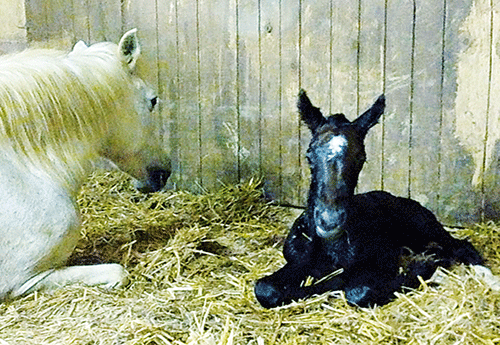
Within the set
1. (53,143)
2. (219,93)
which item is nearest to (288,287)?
(53,143)

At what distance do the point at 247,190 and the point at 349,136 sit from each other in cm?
200

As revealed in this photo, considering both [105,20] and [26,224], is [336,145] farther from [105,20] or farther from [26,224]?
[105,20]

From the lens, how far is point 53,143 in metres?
3.55

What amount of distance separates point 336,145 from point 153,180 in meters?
1.72

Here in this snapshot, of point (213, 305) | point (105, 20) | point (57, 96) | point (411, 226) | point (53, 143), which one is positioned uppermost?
point (105, 20)

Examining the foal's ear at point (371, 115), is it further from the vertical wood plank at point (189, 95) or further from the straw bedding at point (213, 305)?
the vertical wood plank at point (189, 95)

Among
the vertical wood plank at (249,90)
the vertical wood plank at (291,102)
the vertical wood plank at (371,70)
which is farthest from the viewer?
the vertical wood plank at (249,90)

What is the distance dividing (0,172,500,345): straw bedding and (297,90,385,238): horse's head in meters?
0.39

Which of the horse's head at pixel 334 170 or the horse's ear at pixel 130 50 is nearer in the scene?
the horse's head at pixel 334 170

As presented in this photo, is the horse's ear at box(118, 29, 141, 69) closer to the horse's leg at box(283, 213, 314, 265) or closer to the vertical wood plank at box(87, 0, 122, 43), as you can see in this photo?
the horse's leg at box(283, 213, 314, 265)

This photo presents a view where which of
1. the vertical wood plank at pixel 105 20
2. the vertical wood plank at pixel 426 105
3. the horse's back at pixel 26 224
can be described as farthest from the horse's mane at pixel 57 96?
the vertical wood plank at pixel 426 105

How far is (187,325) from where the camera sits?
2887mm

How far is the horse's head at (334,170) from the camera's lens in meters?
3.02

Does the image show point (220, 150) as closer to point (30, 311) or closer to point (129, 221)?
point (129, 221)
